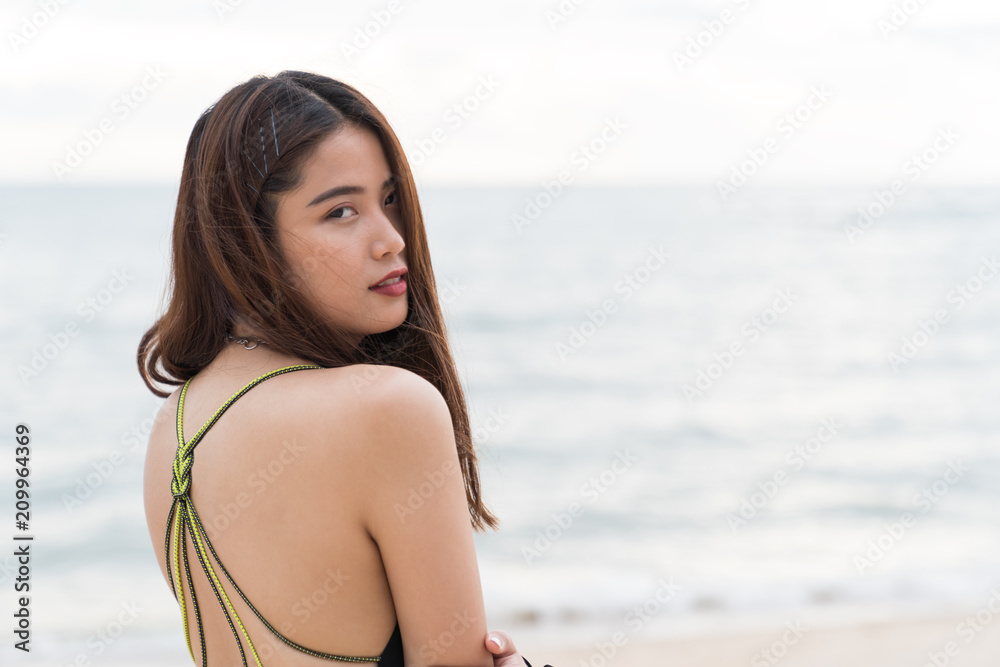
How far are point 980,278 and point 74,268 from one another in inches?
914

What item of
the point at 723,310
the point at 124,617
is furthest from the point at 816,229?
the point at 124,617

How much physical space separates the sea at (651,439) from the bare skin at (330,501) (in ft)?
3.19

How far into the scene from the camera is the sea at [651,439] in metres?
6.26

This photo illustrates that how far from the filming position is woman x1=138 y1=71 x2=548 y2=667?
119cm

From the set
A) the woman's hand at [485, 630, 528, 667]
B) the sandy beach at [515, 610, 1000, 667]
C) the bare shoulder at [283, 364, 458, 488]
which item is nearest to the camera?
the bare shoulder at [283, 364, 458, 488]

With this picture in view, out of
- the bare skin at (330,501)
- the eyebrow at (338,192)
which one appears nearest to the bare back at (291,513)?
the bare skin at (330,501)

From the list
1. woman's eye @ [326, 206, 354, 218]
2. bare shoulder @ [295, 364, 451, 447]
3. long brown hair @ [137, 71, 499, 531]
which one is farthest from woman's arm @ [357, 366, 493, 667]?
woman's eye @ [326, 206, 354, 218]

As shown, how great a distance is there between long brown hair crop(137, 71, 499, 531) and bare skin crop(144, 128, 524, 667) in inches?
1.3

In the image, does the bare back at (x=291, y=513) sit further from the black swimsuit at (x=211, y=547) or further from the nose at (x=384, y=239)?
the nose at (x=384, y=239)

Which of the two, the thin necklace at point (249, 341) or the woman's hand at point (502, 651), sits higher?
the thin necklace at point (249, 341)

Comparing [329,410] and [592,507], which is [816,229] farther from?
[329,410]

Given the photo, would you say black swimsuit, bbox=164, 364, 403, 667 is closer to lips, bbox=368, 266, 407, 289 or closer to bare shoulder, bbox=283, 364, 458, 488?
bare shoulder, bbox=283, 364, 458, 488

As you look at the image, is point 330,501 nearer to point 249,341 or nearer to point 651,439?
point 249,341

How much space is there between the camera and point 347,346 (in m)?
1.35
